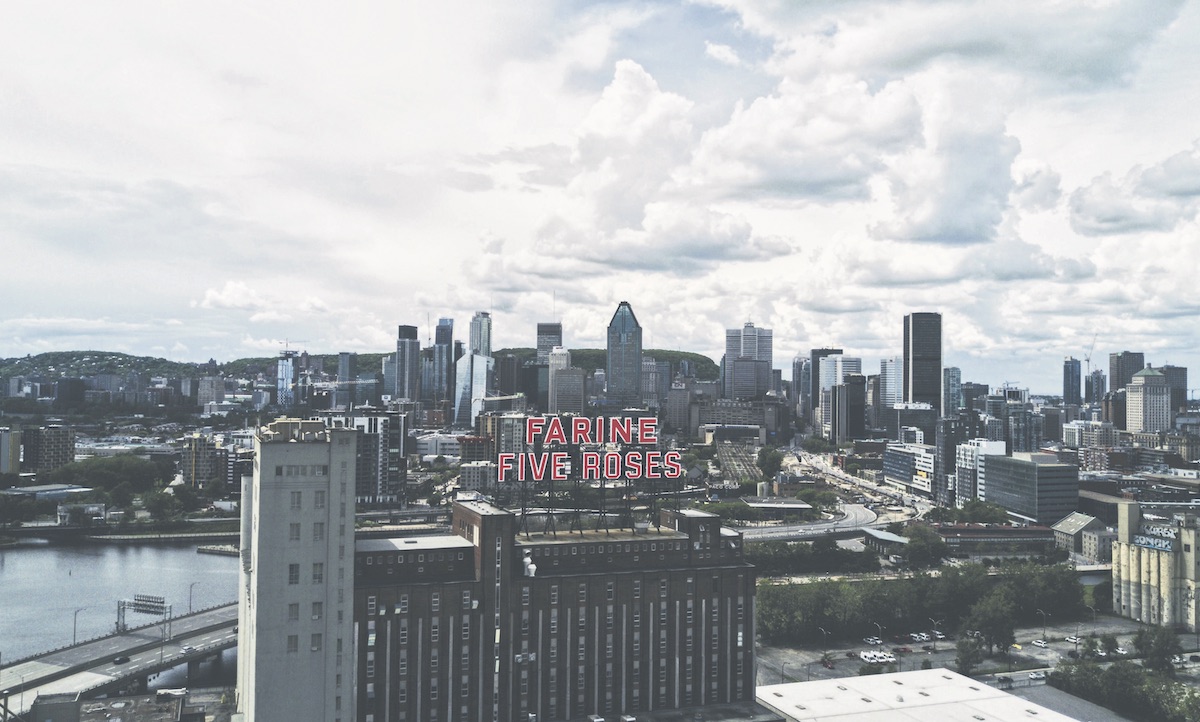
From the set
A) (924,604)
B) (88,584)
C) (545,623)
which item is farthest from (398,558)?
(88,584)

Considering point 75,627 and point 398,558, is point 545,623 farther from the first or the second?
point 75,627

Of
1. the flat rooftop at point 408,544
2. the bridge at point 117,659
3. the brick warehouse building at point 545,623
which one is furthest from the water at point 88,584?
the brick warehouse building at point 545,623

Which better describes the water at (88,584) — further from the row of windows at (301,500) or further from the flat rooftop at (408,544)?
the row of windows at (301,500)

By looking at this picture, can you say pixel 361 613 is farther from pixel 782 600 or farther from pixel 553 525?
pixel 782 600

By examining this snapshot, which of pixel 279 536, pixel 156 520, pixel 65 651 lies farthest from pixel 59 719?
pixel 156 520

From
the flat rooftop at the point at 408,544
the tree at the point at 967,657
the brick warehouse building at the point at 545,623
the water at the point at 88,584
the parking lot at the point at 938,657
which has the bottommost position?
the water at the point at 88,584

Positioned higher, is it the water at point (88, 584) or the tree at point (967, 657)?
the tree at point (967, 657)

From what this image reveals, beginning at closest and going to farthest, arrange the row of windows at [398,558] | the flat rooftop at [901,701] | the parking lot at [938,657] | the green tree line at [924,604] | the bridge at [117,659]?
1. the row of windows at [398,558]
2. the flat rooftop at [901,701]
3. the bridge at [117,659]
4. the parking lot at [938,657]
5. the green tree line at [924,604]
